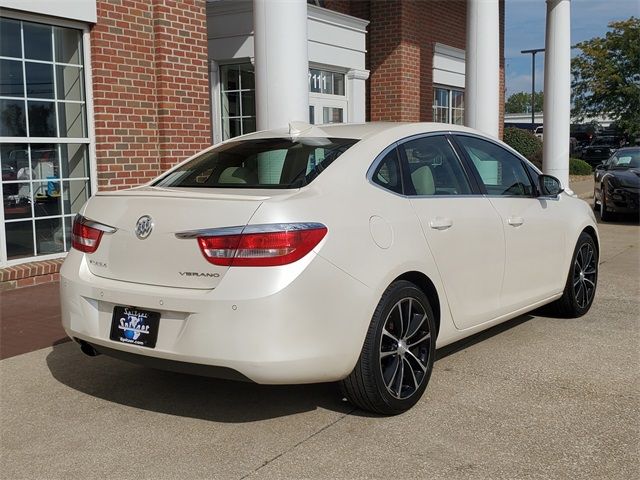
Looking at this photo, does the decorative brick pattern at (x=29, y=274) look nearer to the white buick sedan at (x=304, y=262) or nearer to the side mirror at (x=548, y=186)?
the white buick sedan at (x=304, y=262)

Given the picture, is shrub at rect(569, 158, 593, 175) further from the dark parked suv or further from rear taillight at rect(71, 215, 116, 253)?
rear taillight at rect(71, 215, 116, 253)

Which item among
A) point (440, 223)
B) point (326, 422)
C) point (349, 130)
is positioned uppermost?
point (349, 130)

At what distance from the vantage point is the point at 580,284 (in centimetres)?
620

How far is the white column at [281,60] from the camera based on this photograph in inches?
283

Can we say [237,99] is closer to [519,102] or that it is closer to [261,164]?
[261,164]

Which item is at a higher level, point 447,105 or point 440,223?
point 447,105

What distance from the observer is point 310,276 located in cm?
352

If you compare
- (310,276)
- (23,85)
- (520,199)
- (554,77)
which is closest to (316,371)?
(310,276)

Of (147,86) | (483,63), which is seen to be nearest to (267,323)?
(147,86)

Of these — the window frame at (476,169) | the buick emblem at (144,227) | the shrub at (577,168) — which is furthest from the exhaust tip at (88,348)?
the shrub at (577,168)

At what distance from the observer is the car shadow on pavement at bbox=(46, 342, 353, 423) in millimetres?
4156

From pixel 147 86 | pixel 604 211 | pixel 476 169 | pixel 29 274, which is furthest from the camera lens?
pixel 604 211

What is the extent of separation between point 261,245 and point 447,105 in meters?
13.4

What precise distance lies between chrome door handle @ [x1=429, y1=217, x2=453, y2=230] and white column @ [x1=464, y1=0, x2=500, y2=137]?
639cm
